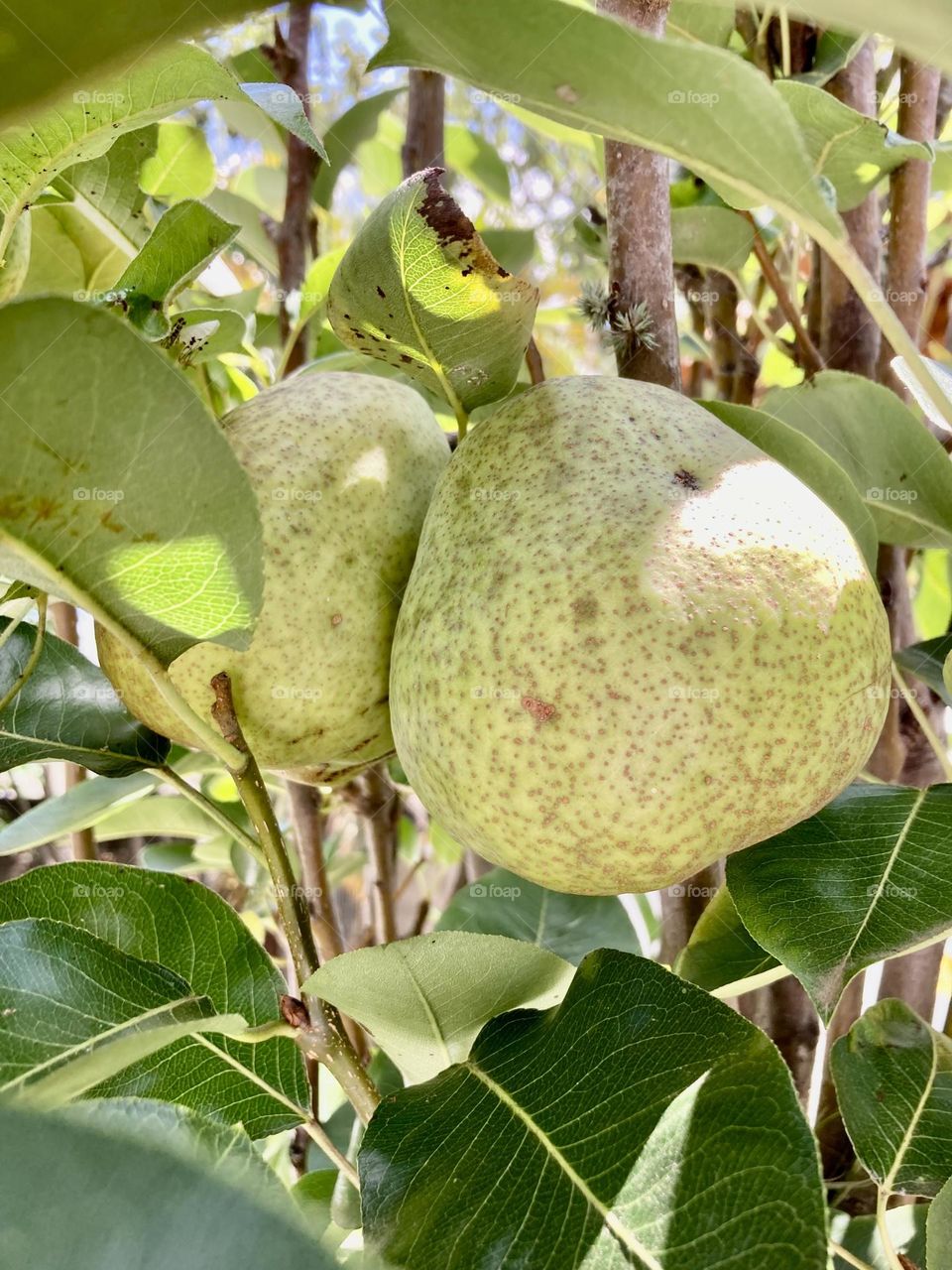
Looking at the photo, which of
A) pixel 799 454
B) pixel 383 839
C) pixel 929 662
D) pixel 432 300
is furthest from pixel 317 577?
pixel 383 839

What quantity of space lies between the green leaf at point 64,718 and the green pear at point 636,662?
0.24 metres

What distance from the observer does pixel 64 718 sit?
2.16 feet

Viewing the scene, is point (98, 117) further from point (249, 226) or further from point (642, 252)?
point (249, 226)

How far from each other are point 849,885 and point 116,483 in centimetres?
34

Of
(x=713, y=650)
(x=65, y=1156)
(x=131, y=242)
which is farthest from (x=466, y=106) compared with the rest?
(x=65, y=1156)

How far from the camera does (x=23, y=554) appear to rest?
15.4 inches

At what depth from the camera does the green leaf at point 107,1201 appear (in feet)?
0.89

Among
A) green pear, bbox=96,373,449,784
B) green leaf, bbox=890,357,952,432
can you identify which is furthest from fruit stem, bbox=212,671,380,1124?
green leaf, bbox=890,357,952,432

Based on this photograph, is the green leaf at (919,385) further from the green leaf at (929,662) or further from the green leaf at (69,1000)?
the green leaf at (69,1000)

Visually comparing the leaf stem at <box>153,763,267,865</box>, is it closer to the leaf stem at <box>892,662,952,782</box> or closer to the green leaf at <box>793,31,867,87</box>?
the leaf stem at <box>892,662,952,782</box>

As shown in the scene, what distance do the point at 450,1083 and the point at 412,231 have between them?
1.21ft

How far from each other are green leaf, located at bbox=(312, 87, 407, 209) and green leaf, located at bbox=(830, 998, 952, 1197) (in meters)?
0.79

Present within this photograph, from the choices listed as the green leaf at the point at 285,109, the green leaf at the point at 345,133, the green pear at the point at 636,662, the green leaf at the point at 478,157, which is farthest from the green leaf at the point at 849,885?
the green leaf at the point at 478,157

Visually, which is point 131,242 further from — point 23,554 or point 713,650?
point 713,650
